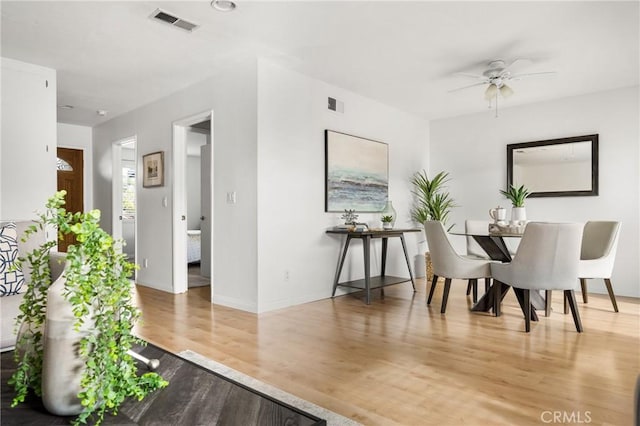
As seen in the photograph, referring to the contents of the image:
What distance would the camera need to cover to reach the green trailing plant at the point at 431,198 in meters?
6.08

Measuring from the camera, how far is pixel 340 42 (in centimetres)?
360

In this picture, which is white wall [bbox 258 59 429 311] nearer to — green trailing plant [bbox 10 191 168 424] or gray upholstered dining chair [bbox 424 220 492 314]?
gray upholstered dining chair [bbox 424 220 492 314]

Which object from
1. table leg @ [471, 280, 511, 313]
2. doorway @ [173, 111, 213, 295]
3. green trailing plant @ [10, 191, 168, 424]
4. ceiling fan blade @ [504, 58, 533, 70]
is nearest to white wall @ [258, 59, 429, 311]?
doorway @ [173, 111, 213, 295]

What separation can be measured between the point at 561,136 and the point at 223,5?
4616 millimetres

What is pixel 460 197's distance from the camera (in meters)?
6.32

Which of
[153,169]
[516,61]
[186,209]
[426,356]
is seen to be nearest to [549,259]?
[426,356]

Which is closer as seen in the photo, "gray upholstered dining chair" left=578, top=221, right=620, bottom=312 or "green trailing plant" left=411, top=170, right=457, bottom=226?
"gray upholstered dining chair" left=578, top=221, right=620, bottom=312

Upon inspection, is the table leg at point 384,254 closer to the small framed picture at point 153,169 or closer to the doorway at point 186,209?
the doorway at point 186,209

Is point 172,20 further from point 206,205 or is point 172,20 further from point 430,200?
point 430,200

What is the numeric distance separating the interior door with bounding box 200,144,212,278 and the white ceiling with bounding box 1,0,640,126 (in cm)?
131

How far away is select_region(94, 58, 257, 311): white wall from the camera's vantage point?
13.2 feet

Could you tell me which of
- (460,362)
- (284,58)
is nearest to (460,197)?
(284,58)

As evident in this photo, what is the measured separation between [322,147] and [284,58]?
1094mm

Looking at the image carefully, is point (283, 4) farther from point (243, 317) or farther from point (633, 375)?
point (633, 375)
